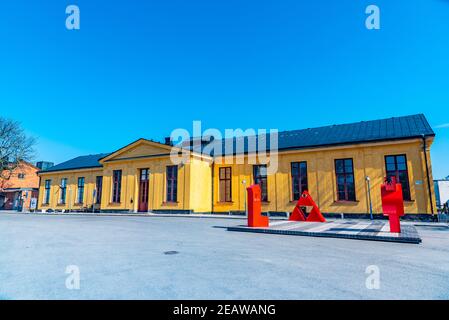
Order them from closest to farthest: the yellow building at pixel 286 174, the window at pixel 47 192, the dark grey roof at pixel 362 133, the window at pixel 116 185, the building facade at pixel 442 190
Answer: the yellow building at pixel 286 174 < the dark grey roof at pixel 362 133 < the building facade at pixel 442 190 < the window at pixel 116 185 < the window at pixel 47 192

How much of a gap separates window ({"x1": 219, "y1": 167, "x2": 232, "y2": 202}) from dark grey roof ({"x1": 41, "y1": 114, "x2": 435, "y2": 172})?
179 cm

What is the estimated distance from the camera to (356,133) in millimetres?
20453

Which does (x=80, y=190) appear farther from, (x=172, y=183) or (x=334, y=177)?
(x=334, y=177)

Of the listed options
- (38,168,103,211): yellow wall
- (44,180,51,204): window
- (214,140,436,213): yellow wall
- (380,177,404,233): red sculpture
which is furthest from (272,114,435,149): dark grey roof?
(44,180,51,204): window

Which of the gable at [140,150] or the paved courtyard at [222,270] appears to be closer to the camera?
the paved courtyard at [222,270]

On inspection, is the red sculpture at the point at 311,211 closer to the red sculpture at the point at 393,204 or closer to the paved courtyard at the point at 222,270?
the red sculpture at the point at 393,204

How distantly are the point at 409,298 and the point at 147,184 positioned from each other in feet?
78.7

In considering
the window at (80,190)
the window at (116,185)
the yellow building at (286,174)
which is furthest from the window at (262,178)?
the window at (80,190)

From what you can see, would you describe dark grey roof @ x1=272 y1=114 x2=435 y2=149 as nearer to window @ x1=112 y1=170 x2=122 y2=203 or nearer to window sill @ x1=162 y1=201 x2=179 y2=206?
window sill @ x1=162 y1=201 x2=179 y2=206

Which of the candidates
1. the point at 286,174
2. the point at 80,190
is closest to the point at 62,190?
the point at 80,190

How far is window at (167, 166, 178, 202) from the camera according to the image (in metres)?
23.6

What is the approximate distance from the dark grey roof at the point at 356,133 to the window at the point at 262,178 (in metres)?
1.99

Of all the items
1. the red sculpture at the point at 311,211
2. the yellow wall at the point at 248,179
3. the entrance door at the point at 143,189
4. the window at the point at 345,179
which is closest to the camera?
the red sculpture at the point at 311,211

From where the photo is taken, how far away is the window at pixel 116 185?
2683 centimetres
